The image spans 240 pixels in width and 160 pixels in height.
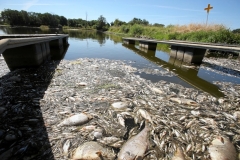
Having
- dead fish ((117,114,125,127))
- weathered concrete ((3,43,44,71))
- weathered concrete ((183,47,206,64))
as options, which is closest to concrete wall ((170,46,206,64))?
weathered concrete ((183,47,206,64))

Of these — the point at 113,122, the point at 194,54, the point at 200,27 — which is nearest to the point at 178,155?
the point at 113,122

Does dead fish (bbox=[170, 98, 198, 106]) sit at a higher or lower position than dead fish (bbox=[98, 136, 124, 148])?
higher

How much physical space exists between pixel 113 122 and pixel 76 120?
770 millimetres

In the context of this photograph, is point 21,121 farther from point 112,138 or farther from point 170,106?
point 170,106

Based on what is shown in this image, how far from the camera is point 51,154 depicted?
6.17 feet

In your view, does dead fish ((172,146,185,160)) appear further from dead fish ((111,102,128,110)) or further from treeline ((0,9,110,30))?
treeline ((0,9,110,30))

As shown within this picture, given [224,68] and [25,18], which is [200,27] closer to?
[224,68]

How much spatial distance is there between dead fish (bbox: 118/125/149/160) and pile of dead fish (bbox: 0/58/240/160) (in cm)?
1

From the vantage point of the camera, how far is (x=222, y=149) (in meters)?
2.09

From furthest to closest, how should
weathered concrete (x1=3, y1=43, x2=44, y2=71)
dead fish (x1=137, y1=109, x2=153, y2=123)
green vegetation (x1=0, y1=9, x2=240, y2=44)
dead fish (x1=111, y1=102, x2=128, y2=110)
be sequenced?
1. green vegetation (x1=0, y1=9, x2=240, y2=44)
2. weathered concrete (x1=3, y1=43, x2=44, y2=71)
3. dead fish (x1=111, y1=102, x2=128, y2=110)
4. dead fish (x1=137, y1=109, x2=153, y2=123)

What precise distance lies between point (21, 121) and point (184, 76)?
630 cm

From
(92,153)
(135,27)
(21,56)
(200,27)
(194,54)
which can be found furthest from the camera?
(135,27)

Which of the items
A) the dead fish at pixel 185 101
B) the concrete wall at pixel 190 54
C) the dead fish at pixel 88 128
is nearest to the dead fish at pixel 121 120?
the dead fish at pixel 88 128

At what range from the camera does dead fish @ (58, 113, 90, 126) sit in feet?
8.28
